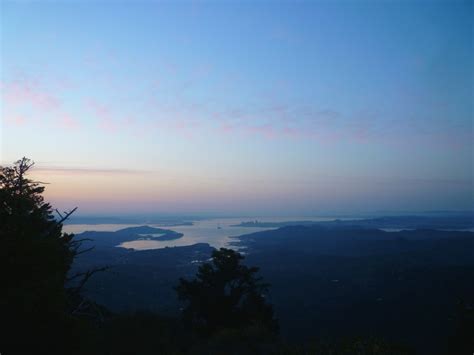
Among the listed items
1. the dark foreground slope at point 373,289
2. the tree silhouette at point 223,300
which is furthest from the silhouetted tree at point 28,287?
the tree silhouette at point 223,300

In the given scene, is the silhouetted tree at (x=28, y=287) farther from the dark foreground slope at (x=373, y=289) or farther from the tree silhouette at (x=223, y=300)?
the tree silhouette at (x=223, y=300)

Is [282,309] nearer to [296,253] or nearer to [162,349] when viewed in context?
[162,349]

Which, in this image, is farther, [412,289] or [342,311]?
[412,289]

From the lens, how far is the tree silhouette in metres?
23.8

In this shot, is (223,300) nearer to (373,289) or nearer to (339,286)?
(339,286)

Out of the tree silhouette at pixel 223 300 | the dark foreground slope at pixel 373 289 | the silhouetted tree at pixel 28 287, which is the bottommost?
the dark foreground slope at pixel 373 289

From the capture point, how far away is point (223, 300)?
24688 mm

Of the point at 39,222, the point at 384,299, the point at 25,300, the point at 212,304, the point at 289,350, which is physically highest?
the point at 39,222

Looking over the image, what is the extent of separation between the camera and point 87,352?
1028 centimetres

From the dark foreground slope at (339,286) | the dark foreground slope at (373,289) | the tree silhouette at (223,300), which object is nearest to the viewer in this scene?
the tree silhouette at (223,300)

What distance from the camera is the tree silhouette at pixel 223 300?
78.2 feet

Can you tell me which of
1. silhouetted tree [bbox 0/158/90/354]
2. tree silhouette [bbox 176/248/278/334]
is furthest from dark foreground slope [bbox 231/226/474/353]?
silhouetted tree [bbox 0/158/90/354]

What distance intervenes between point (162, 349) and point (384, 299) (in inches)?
2560

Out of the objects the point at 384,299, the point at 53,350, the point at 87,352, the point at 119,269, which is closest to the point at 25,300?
the point at 53,350
